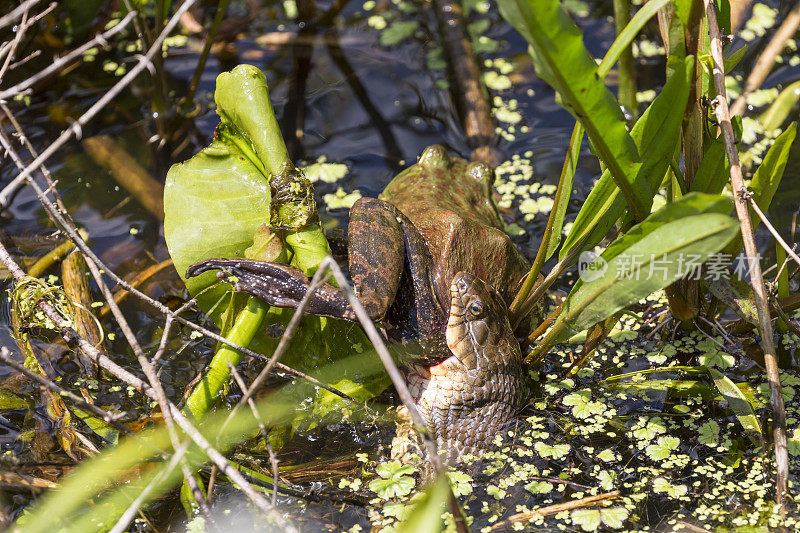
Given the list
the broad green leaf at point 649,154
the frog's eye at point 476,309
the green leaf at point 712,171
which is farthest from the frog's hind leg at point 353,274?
the green leaf at point 712,171

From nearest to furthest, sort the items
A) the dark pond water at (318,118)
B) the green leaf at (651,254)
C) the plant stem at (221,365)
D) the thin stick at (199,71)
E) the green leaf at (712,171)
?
the green leaf at (651,254), the green leaf at (712,171), the plant stem at (221,365), the dark pond water at (318,118), the thin stick at (199,71)

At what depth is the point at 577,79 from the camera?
5.91 feet

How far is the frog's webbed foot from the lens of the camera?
2.31 meters

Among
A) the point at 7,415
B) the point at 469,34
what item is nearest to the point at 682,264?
the point at 7,415

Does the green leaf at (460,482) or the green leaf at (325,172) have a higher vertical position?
the green leaf at (325,172)

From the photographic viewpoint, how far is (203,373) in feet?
8.23

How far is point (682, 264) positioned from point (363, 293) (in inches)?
40.8

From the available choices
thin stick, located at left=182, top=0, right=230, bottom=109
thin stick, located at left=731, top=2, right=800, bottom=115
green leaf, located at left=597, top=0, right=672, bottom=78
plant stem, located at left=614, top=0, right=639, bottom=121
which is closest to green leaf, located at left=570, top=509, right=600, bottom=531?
green leaf, located at left=597, top=0, right=672, bottom=78

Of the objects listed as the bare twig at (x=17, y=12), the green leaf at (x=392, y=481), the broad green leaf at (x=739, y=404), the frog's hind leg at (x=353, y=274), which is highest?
the bare twig at (x=17, y=12)

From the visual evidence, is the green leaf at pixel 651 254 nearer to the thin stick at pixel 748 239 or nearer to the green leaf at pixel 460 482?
the thin stick at pixel 748 239

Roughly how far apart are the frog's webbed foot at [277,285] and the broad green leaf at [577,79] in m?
0.98

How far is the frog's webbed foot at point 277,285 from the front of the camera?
2.31m

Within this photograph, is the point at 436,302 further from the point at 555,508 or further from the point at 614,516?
the point at 614,516

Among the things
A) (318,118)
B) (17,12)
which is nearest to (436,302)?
(17,12)
